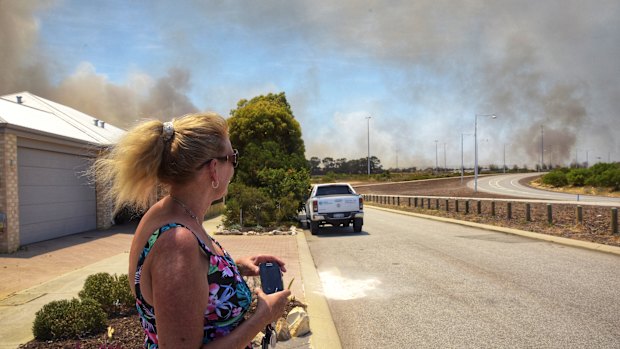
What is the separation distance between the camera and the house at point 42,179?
10.8 meters

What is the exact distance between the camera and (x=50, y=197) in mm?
13250

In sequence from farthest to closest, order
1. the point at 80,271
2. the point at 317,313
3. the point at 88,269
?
the point at 88,269, the point at 80,271, the point at 317,313

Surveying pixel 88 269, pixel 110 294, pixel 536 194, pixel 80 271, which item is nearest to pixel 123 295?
pixel 110 294

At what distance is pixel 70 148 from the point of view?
571 inches

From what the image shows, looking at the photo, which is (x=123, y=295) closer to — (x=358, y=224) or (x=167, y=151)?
(x=167, y=151)

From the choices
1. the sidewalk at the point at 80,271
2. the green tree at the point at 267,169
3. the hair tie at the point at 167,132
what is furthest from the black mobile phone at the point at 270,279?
the green tree at the point at 267,169

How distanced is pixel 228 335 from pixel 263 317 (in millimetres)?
163

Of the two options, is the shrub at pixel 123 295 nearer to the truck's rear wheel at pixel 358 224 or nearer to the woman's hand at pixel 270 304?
the woman's hand at pixel 270 304

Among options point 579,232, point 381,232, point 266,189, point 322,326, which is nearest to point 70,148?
point 266,189

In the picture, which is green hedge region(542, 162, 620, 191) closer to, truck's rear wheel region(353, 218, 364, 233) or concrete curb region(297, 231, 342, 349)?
truck's rear wheel region(353, 218, 364, 233)

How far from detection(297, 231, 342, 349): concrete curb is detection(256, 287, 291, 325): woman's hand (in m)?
3.17

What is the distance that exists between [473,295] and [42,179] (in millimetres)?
11271

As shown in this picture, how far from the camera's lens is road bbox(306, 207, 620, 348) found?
5.31m

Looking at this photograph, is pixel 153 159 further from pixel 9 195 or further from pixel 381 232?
pixel 381 232
